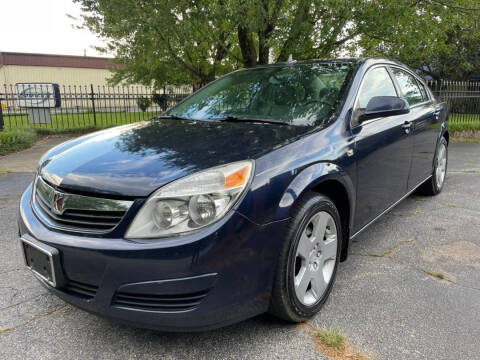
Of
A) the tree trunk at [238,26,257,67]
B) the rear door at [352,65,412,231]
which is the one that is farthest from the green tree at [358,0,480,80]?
the rear door at [352,65,412,231]

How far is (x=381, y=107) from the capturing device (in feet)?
8.79

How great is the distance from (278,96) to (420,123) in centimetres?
165

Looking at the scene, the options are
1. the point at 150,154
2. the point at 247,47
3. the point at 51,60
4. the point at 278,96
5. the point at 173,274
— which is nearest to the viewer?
the point at 173,274

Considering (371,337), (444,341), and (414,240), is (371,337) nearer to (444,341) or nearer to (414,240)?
(444,341)

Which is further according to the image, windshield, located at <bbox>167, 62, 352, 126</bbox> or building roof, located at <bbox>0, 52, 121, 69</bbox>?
building roof, located at <bbox>0, 52, 121, 69</bbox>

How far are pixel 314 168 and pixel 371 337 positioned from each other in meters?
0.96

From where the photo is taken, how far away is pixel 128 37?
26.0 feet

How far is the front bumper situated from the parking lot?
1.04 feet

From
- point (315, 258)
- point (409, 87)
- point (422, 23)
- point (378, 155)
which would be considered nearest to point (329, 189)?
point (315, 258)

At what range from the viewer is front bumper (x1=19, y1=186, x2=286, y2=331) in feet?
5.42

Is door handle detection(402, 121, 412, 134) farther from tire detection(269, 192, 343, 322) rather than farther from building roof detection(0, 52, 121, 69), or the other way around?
building roof detection(0, 52, 121, 69)

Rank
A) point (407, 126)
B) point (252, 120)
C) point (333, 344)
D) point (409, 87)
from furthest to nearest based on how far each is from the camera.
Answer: point (409, 87)
point (407, 126)
point (252, 120)
point (333, 344)

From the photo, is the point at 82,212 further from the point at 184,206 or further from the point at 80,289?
the point at 184,206

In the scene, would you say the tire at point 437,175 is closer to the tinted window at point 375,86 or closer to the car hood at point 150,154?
the tinted window at point 375,86
